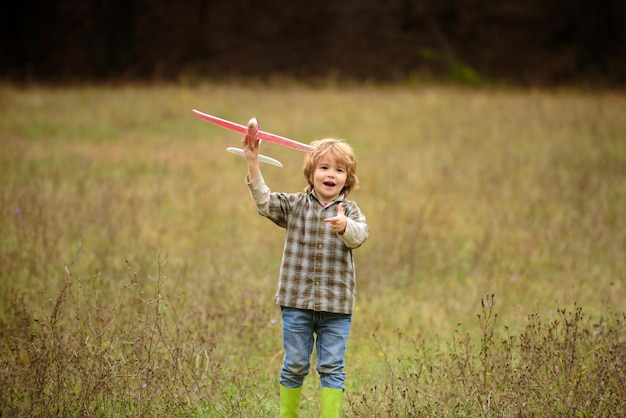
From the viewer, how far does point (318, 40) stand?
30.0 m

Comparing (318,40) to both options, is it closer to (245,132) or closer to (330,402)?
(245,132)

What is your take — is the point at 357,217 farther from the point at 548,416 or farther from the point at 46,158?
the point at 46,158

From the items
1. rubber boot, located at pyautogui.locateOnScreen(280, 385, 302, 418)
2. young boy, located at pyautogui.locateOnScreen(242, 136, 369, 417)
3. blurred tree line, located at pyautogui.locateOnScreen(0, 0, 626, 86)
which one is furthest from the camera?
blurred tree line, located at pyautogui.locateOnScreen(0, 0, 626, 86)

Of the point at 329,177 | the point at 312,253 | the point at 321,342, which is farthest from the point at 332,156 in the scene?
the point at 321,342

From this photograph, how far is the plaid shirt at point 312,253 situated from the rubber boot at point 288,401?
0.53 metres

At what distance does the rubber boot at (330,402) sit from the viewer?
405 centimetres

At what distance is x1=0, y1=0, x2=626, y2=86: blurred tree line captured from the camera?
2517cm

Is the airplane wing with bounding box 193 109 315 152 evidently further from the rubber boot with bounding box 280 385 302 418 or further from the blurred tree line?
the blurred tree line

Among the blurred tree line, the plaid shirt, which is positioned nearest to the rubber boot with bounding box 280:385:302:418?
the plaid shirt

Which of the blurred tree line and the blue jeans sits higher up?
the blurred tree line

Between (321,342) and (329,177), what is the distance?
964 mm

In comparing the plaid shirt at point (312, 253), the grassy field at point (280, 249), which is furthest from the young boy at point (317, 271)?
the grassy field at point (280, 249)

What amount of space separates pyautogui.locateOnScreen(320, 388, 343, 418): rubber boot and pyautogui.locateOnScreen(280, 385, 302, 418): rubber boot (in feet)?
0.69

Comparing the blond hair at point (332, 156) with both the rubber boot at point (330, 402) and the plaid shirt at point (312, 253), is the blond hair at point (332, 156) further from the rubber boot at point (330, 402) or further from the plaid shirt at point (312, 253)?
the rubber boot at point (330, 402)
